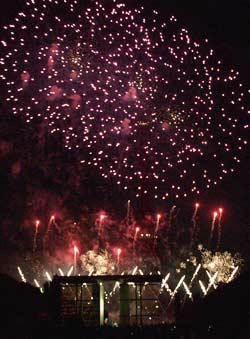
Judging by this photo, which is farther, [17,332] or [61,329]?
[61,329]

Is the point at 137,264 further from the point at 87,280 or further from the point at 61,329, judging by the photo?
the point at 61,329

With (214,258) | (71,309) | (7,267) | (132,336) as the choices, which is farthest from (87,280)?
(214,258)

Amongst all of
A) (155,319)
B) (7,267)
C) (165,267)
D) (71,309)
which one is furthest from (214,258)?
(71,309)

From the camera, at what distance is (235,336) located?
36.3ft

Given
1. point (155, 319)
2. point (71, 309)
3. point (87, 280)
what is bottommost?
point (155, 319)

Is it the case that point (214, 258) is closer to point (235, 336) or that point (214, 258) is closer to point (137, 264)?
point (137, 264)

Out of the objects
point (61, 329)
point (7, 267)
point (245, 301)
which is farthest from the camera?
point (7, 267)

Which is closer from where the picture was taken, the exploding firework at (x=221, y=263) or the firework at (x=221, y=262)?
the exploding firework at (x=221, y=263)

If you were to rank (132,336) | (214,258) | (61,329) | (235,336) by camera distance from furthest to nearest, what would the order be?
(214,258) → (132,336) → (61,329) → (235,336)

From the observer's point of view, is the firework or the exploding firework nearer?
the exploding firework

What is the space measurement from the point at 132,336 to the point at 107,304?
19.1 m

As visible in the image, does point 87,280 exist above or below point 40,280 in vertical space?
above

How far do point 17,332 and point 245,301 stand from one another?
5.37m

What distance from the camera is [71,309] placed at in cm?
2073
